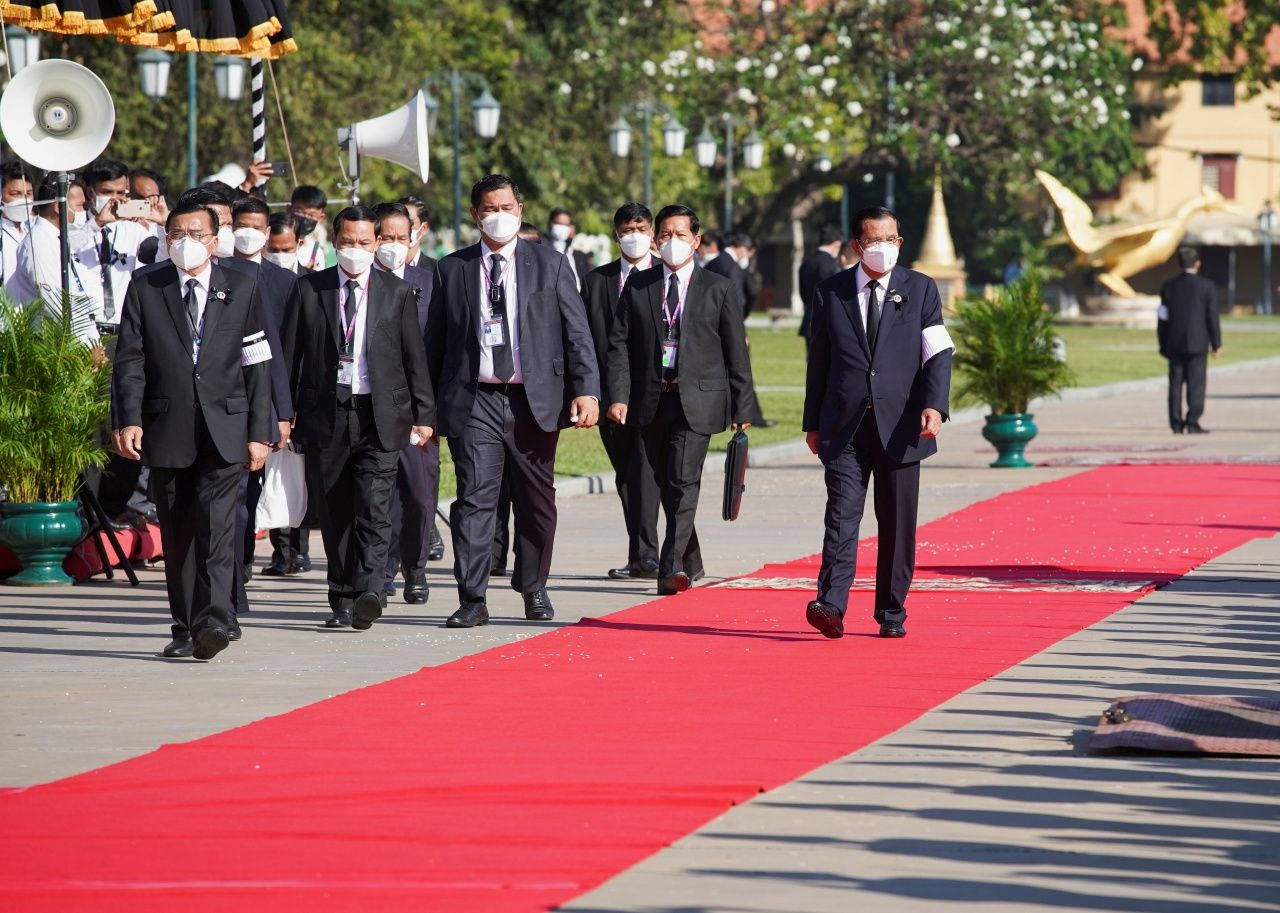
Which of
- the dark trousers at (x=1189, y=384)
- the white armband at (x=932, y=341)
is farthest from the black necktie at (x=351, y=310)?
the dark trousers at (x=1189, y=384)

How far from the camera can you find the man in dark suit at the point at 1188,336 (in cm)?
2561

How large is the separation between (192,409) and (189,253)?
0.66m

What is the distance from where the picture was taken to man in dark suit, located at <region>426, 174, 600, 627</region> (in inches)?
454

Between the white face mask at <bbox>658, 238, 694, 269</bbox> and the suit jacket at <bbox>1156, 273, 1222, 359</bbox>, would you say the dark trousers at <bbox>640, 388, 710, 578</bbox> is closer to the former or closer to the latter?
the white face mask at <bbox>658, 238, 694, 269</bbox>

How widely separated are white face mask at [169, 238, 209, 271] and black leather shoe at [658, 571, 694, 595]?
3.17 m

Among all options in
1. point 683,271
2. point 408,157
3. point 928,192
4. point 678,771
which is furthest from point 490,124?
point 928,192

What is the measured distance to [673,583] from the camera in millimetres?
12648

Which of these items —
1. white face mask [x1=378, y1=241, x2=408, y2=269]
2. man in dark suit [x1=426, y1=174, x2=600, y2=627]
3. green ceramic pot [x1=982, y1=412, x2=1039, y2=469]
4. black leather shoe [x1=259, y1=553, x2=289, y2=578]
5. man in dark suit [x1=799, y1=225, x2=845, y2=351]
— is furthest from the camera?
man in dark suit [x1=799, y1=225, x2=845, y2=351]

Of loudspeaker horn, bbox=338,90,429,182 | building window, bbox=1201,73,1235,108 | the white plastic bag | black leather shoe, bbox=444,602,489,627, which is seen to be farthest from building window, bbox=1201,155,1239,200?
black leather shoe, bbox=444,602,489,627

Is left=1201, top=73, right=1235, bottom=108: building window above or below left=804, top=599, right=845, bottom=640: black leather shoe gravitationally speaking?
above

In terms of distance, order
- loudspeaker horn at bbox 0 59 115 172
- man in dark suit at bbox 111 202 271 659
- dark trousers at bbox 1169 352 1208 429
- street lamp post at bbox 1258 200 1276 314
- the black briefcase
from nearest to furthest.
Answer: man in dark suit at bbox 111 202 271 659, the black briefcase, loudspeaker horn at bbox 0 59 115 172, dark trousers at bbox 1169 352 1208 429, street lamp post at bbox 1258 200 1276 314

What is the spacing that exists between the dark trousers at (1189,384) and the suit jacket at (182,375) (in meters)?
16.4

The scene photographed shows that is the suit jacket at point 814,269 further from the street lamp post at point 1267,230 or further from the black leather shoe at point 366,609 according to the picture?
the street lamp post at point 1267,230

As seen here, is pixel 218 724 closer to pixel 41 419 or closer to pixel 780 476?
pixel 41 419
